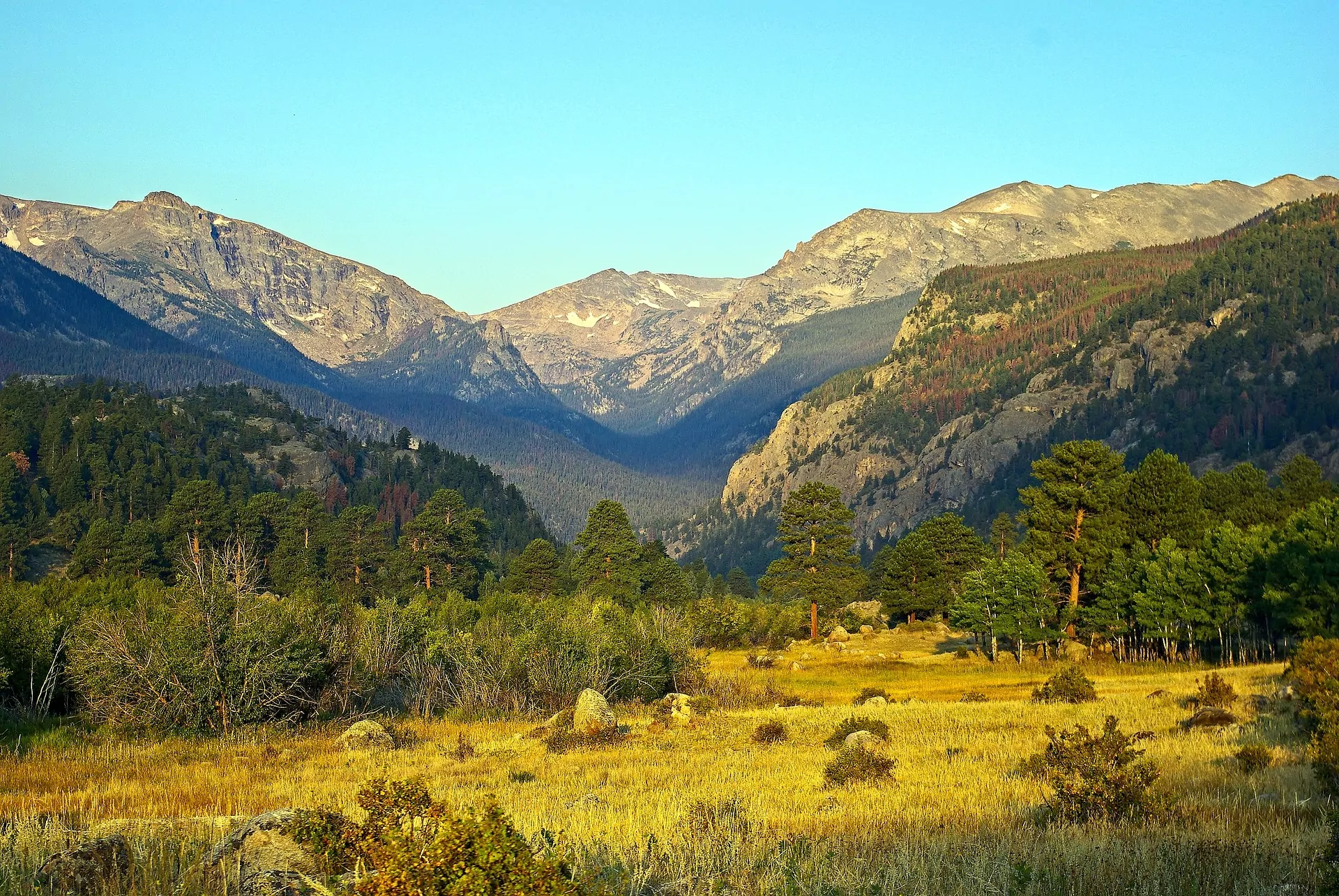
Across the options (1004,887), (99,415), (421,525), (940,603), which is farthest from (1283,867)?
(99,415)

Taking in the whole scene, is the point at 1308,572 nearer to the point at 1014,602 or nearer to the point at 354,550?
the point at 1014,602

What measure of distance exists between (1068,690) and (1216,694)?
7830 millimetres

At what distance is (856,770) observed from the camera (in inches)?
999

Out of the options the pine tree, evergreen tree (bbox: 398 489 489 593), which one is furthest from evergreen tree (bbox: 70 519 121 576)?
evergreen tree (bbox: 398 489 489 593)

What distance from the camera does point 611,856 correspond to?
51.6 ft

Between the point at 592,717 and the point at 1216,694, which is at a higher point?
the point at 1216,694

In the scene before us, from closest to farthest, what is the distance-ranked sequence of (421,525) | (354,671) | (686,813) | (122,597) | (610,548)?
(686,813) → (354,671) → (122,597) → (610,548) → (421,525)

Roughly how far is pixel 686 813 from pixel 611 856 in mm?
5044

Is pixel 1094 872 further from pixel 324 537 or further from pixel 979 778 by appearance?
pixel 324 537

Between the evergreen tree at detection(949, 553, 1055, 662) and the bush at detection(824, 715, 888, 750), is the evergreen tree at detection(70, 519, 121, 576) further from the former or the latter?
the bush at detection(824, 715, 888, 750)

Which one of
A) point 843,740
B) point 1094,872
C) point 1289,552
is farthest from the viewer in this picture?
point 1289,552

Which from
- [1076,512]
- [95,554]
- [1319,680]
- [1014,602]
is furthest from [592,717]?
[95,554]

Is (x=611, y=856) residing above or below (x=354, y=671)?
above

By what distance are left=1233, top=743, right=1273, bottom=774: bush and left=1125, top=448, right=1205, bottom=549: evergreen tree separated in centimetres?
5303
